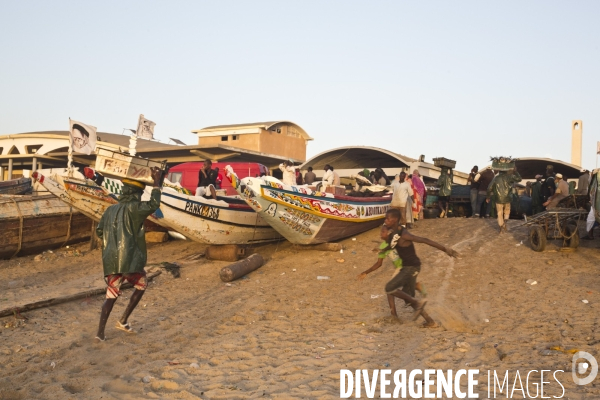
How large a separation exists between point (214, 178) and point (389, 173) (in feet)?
32.7

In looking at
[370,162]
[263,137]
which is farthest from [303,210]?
[263,137]

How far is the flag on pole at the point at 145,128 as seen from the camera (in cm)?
1096

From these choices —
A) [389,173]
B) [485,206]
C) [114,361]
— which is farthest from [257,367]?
[389,173]

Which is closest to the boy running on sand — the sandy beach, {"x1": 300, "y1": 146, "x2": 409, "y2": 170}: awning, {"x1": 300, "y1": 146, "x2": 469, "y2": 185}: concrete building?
the sandy beach

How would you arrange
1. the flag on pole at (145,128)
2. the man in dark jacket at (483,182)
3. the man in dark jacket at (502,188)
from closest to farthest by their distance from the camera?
the flag on pole at (145,128) < the man in dark jacket at (502,188) < the man in dark jacket at (483,182)

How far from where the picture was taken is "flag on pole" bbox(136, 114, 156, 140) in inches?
432

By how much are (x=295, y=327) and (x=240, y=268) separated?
3.69 meters

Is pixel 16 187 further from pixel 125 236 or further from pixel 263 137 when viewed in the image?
pixel 125 236

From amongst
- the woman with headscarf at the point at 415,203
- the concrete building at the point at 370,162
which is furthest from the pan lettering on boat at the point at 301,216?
the concrete building at the point at 370,162

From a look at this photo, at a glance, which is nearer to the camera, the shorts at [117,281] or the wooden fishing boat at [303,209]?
the shorts at [117,281]

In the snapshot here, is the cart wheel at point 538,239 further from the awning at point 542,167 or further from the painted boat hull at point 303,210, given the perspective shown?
the awning at point 542,167

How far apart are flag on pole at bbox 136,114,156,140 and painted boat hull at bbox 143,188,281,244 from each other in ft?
4.30

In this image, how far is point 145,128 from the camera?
11203 millimetres

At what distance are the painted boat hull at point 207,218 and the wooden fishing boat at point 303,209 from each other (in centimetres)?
133
